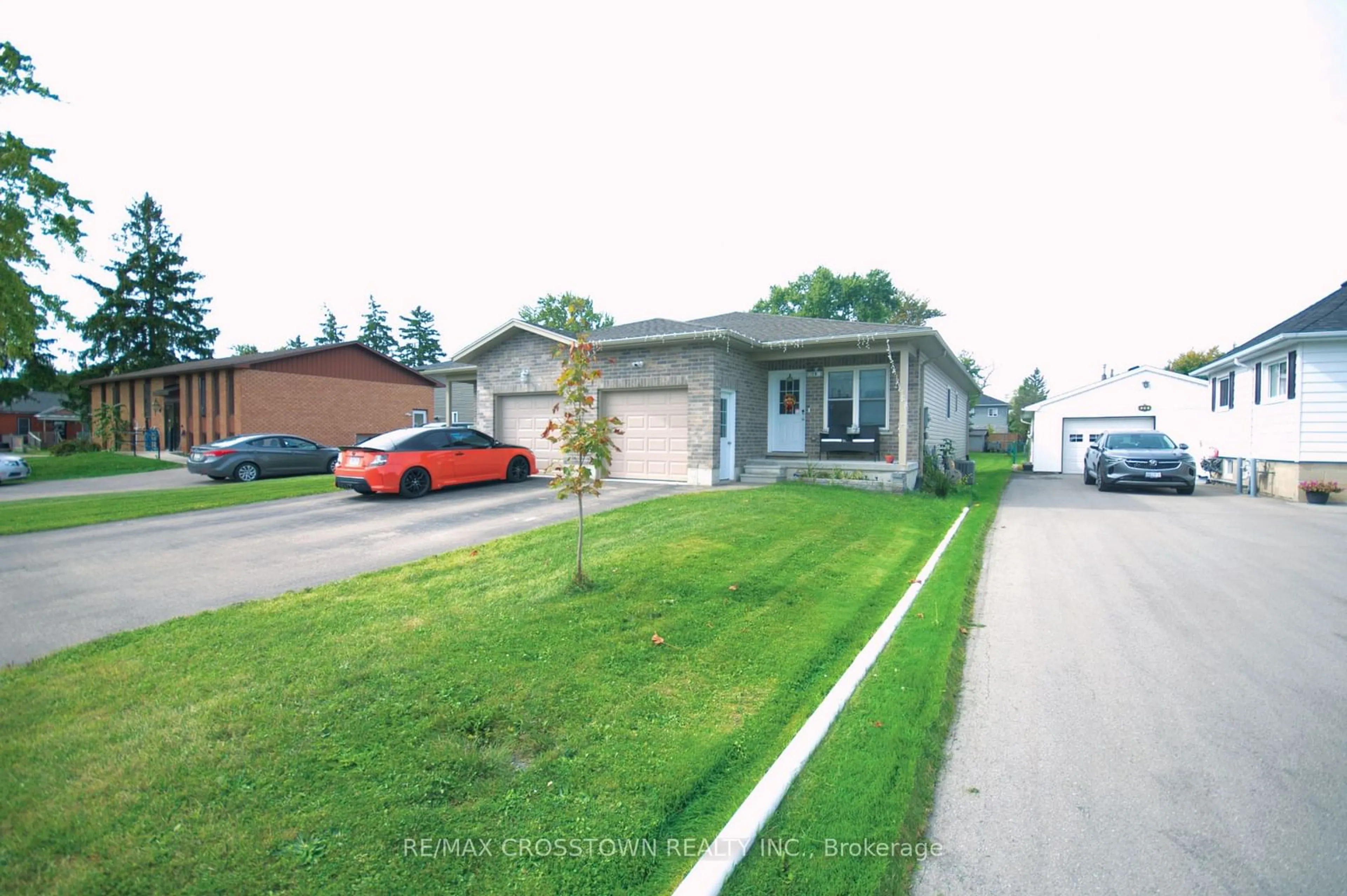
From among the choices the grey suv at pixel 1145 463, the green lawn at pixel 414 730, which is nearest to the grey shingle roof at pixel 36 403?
the green lawn at pixel 414 730

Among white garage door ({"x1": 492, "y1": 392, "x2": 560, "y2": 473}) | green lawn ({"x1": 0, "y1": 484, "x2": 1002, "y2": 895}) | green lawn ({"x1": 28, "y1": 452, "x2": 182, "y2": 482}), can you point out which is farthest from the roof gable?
green lawn ({"x1": 28, "y1": 452, "x2": 182, "y2": 482})

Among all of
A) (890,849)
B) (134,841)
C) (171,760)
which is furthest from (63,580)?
(890,849)

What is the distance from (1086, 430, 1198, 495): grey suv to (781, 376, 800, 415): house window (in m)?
8.64

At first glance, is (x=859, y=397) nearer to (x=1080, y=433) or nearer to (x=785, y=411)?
(x=785, y=411)

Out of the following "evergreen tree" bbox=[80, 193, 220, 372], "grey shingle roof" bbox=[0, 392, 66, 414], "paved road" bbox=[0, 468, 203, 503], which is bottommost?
"paved road" bbox=[0, 468, 203, 503]

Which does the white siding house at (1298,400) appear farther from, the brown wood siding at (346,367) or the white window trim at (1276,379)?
the brown wood siding at (346,367)

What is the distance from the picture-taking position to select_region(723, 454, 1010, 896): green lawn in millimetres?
2379

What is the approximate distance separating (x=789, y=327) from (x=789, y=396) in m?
1.91

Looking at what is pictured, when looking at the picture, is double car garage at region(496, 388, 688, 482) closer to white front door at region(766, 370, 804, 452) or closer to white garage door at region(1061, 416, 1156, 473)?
white front door at region(766, 370, 804, 452)

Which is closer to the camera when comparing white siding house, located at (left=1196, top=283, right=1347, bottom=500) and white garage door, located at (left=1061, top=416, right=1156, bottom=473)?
white siding house, located at (left=1196, top=283, right=1347, bottom=500)

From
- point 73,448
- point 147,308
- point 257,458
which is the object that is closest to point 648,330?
point 257,458

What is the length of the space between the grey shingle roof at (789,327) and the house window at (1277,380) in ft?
31.4

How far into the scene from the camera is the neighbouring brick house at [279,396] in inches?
1013

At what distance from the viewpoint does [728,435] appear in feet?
47.0
